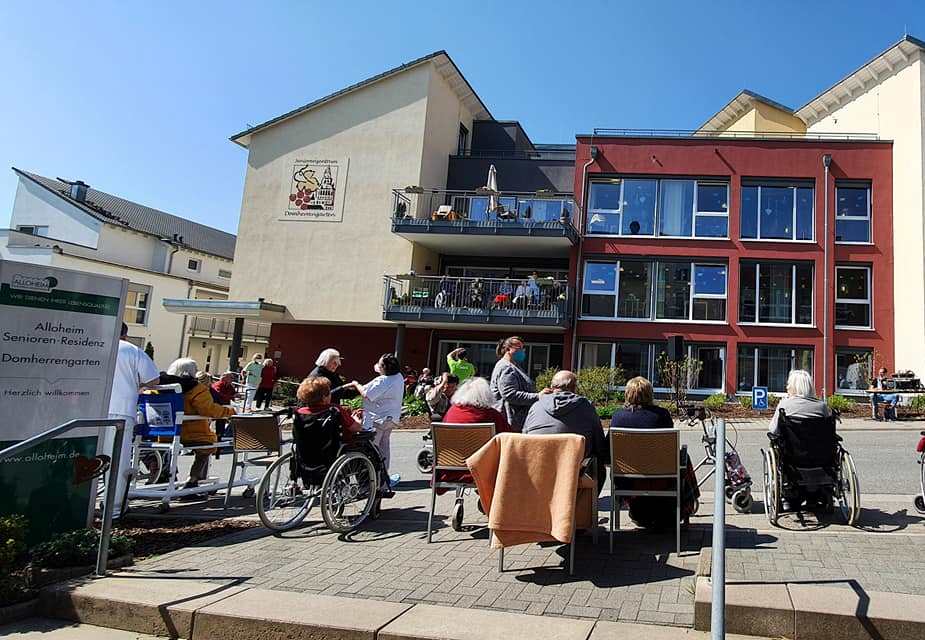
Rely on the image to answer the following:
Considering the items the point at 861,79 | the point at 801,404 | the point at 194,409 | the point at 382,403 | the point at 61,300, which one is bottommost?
the point at 194,409

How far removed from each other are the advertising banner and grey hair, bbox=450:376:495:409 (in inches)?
122

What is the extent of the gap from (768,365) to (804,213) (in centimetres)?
559

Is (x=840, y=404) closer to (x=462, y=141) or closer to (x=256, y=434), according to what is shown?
(x=256, y=434)

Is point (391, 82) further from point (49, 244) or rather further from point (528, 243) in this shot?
point (49, 244)

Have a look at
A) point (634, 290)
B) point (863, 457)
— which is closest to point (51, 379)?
point (863, 457)

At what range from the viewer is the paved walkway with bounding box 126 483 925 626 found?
4129mm

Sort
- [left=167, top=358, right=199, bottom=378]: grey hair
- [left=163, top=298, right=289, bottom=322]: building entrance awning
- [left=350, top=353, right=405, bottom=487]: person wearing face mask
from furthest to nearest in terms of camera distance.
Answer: [left=163, top=298, right=289, bottom=322]: building entrance awning → [left=167, top=358, right=199, bottom=378]: grey hair → [left=350, top=353, right=405, bottom=487]: person wearing face mask

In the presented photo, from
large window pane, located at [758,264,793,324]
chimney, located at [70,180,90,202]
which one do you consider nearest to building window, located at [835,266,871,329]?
large window pane, located at [758,264,793,324]

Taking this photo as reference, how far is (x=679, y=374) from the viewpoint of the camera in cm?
2030

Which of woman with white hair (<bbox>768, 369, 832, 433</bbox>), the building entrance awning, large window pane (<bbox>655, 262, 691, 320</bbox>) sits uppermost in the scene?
large window pane (<bbox>655, 262, 691, 320</bbox>)

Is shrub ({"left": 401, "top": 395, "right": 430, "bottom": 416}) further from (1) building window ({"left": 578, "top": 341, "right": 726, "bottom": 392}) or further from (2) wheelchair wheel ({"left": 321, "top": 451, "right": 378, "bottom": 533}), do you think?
(2) wheelchair wheel ({"left": 321, "top": 451, "right": 378, "bottom": 533})

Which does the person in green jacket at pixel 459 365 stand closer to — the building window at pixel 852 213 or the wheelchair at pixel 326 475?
the wheelchair at pixel 326 475

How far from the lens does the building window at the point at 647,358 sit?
2200 centimetres

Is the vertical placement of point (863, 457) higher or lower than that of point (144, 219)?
lower
